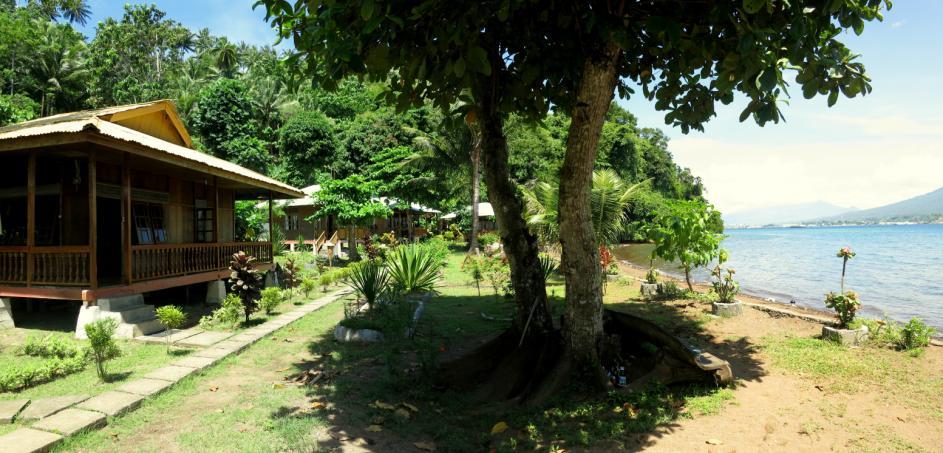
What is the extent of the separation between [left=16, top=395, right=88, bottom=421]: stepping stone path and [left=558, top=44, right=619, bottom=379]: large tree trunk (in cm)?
497

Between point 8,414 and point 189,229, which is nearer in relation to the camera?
point 8,414

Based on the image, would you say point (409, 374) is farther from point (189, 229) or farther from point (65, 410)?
point (189, 229)

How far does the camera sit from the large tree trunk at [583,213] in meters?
4.85

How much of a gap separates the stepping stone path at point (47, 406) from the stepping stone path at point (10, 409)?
0.05 metres

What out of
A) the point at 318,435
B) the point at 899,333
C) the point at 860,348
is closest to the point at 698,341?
the point at 860,348

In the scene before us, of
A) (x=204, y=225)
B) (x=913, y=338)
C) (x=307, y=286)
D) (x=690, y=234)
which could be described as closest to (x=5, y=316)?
(x=307, y=286)

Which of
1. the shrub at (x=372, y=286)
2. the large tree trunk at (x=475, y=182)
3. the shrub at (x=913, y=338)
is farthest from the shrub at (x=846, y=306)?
the large tree trunk at (x=475, y=182)

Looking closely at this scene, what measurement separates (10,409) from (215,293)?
701 centimetres

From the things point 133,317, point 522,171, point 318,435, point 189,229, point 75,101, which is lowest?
point 318,435

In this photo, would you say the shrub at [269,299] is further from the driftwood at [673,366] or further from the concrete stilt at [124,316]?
the driftwood at [673,366]

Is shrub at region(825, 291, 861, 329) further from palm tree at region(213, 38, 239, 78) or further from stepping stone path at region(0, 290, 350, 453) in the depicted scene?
palm tree at region(213, 38, 239, 78)

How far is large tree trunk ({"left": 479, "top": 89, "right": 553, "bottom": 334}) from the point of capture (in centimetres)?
588

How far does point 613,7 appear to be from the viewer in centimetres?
480

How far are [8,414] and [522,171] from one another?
3014 cm
